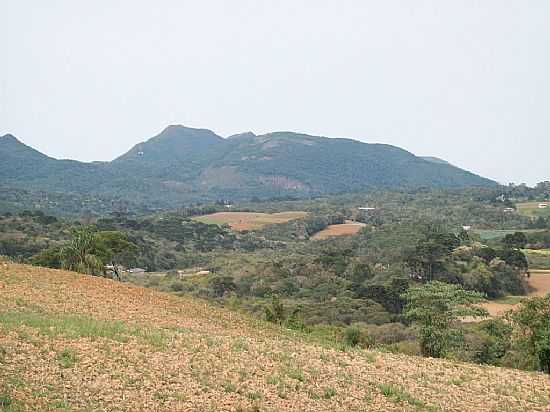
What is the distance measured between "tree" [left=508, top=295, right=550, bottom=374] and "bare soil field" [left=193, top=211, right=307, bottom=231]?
115 meters

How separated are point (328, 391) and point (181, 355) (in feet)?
13.8

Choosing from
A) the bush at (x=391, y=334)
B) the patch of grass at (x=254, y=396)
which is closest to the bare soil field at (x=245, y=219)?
the bush at (x=391, y=334)

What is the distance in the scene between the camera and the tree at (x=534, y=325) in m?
24.8

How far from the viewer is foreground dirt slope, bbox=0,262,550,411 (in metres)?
13.5

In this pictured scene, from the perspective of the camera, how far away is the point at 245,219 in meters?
154

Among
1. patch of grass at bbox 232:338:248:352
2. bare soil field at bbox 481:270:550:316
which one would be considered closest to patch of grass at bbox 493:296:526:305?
bare soil field at bbox 481:270:550:316

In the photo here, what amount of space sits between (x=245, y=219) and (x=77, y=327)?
13565 cm

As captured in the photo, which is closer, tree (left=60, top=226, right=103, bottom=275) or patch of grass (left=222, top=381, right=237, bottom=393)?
patch of grass (left=222, top=381, right=237, bottom=393)

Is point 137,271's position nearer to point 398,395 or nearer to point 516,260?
point 516,260

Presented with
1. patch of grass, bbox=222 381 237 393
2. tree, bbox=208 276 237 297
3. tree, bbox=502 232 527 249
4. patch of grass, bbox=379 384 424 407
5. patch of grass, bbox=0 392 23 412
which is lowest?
tree, bbox=208 276 237 297

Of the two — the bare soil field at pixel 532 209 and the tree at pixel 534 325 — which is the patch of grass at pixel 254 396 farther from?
the bare soil field at pixel 532 209

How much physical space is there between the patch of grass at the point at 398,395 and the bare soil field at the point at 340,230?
112 metres

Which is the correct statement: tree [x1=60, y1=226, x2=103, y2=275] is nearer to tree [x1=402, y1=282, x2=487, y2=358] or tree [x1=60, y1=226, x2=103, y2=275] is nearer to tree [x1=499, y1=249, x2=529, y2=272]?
tree [x1=402, y1=282, x2=487, y2=358]

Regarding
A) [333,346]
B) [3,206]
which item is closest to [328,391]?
[333,346]
